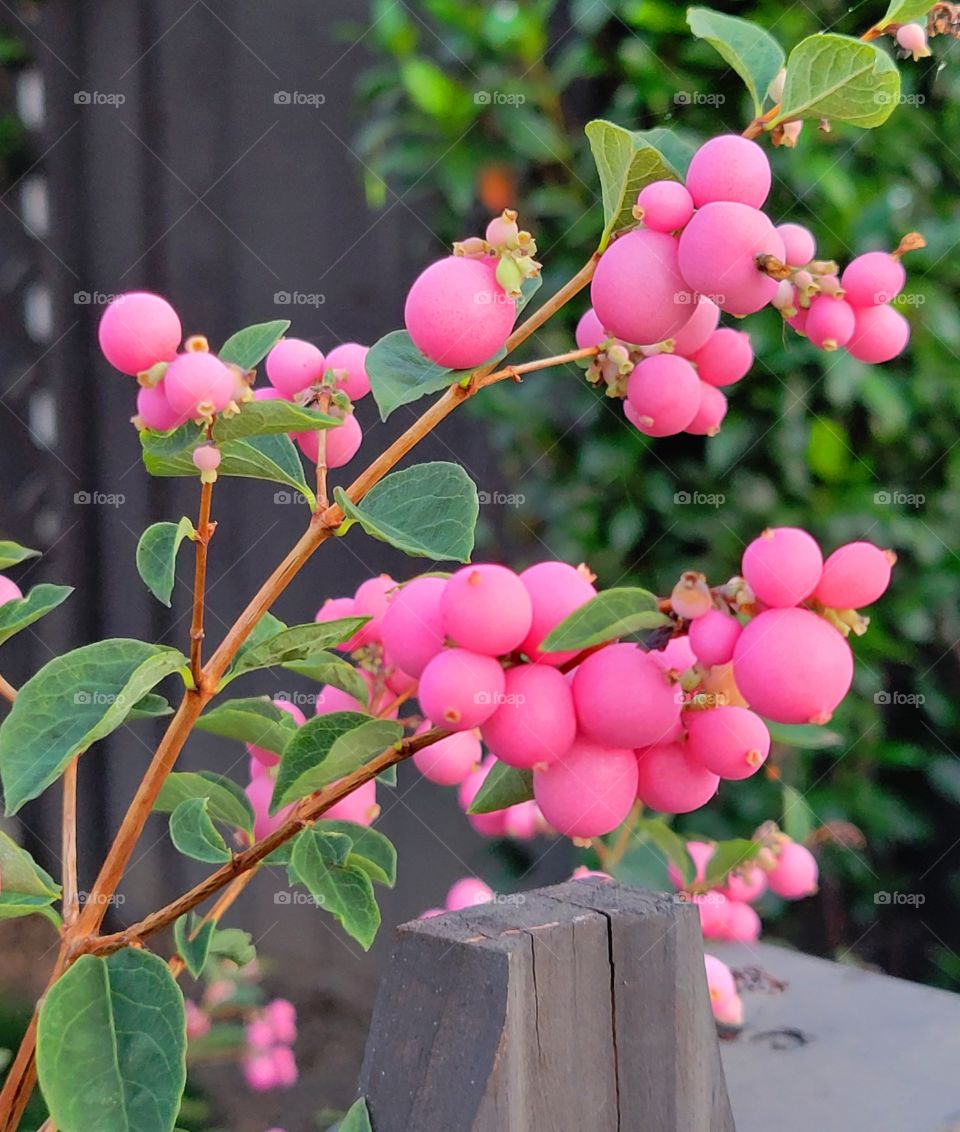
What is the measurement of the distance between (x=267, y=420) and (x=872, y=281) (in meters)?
0.23

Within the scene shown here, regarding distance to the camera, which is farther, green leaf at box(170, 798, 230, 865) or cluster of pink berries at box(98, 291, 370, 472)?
green leaf at box(170, 798, 230, 865)

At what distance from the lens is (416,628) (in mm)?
364

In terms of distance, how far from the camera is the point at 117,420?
1888mm

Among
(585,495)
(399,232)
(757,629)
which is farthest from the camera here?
(399,232)

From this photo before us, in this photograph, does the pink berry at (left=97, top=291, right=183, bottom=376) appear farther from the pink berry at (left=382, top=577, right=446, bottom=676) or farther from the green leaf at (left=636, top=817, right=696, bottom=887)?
the green leaf at (left=636, top=817, right=696, bottom=887)

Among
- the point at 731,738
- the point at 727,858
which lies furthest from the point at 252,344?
the point at 727,858

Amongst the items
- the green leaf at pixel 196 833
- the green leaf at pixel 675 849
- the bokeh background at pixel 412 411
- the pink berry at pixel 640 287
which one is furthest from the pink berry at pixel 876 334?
the bokeh background at pixel 412 411

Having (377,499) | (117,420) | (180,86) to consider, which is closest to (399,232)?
(180,86)

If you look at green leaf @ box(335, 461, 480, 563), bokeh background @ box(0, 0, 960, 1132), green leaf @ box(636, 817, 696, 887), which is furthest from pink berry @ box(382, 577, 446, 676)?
bokeh background @ box(0, 0, 960, 1132)

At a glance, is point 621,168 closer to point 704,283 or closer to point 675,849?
point 704,283

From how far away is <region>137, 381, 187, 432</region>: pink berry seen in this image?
343 millimetres

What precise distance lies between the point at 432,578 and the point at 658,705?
0.35 feet

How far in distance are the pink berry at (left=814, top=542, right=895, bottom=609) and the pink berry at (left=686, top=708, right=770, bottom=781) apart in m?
0.05

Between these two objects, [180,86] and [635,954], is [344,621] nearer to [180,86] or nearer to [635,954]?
[635,954]
